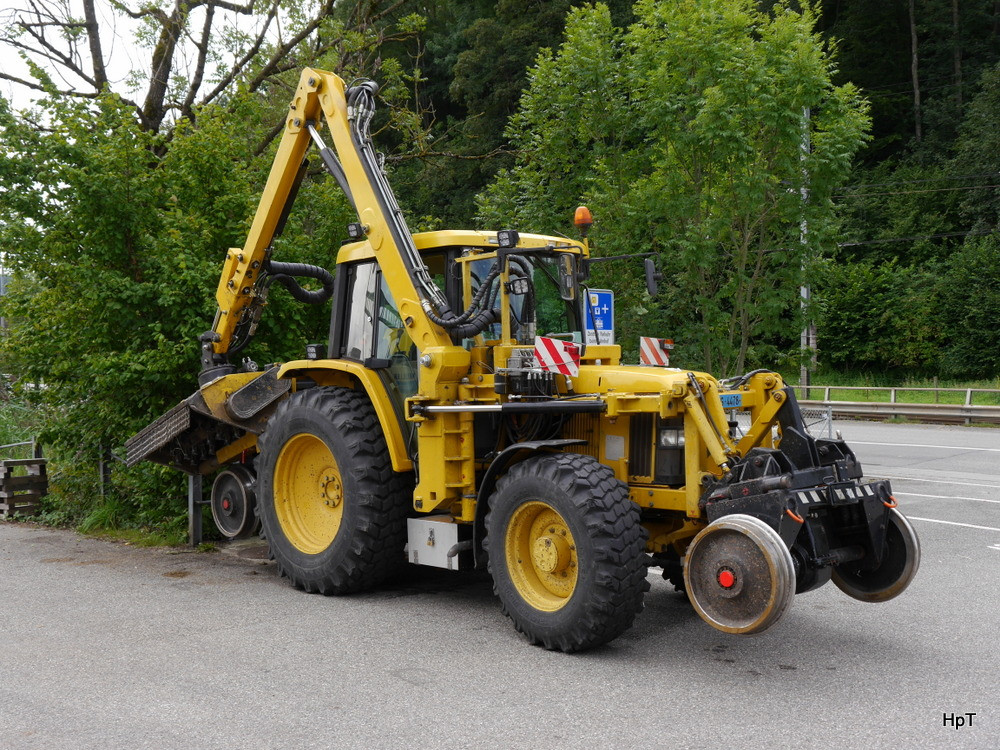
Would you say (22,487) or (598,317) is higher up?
(598,317)

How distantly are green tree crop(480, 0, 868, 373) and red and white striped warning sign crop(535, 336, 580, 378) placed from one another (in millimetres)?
5235

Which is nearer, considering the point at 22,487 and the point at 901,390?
the point at 22,487

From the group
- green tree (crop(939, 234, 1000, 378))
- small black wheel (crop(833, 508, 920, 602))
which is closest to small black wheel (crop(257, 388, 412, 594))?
small black wheel (crop(833, 508, 920, 602))

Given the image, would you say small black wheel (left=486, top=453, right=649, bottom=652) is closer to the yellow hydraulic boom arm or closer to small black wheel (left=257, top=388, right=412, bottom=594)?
small black wheel (left=257, top=388, right=412, bottom=594)

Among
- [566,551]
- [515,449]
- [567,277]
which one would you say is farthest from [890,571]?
[567,277]

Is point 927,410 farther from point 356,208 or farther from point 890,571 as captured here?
point 356,208

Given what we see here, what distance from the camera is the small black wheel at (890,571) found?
5.91 m

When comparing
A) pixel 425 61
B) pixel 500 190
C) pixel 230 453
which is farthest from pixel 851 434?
pixel 425 61

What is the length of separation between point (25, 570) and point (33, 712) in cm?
412

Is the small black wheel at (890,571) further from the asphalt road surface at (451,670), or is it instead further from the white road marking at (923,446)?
the white road marking at (923,446)

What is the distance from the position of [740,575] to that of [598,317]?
9.47 feet

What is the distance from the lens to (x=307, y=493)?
805cm

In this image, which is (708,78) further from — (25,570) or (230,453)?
(25,570)

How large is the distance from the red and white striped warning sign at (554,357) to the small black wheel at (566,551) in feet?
2.11
